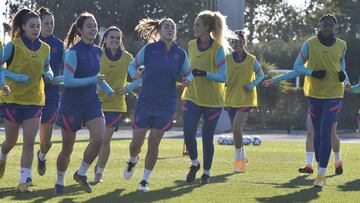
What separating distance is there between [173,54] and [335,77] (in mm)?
2419

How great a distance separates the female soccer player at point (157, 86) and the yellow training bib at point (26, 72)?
1112mm

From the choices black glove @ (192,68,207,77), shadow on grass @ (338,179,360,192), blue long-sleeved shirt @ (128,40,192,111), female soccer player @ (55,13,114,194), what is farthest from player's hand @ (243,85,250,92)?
female soccer player @ (55,13,114,194)

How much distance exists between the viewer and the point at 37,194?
1041 cm

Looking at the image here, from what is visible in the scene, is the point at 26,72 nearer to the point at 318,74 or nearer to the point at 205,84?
the point at 205,84

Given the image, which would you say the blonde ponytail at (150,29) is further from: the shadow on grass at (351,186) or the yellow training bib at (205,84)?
the shadow on grass at (351,186)

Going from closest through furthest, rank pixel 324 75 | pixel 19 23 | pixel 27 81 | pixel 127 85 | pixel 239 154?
1. pixel 27 81
2. pixel 19 23
3. pixel 127 85
4. pixel 324 75
5. pixel 239 154

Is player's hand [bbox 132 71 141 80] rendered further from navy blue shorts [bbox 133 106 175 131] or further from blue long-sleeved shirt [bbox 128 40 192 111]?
navy blue shorts [bbox 133 106 175 131]

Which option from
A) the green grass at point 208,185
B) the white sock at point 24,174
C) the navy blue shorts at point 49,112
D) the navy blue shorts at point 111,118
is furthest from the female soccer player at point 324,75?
the white sock at point 24,174

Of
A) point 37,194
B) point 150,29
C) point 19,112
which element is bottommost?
point 37,194

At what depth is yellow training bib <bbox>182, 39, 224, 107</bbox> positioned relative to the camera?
1198cm

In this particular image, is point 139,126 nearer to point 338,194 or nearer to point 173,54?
point 173,54

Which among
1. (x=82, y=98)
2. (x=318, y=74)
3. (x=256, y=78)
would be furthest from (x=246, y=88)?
(x=82, y=98)

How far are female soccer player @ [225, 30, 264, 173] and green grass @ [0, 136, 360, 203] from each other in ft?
2.34

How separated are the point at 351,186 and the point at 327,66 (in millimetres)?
1634
